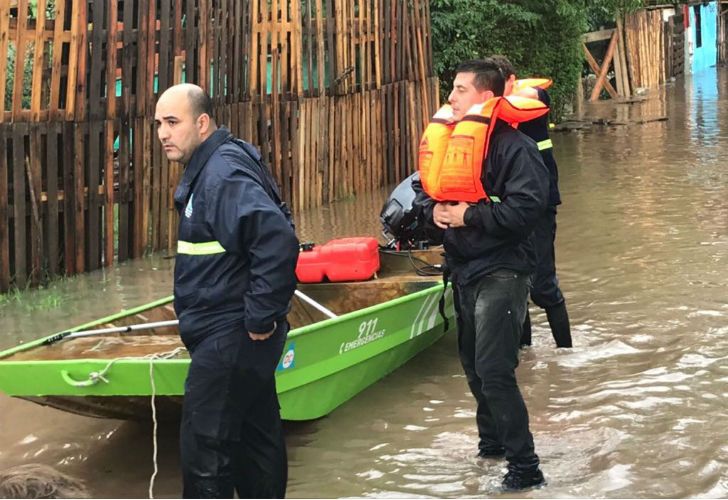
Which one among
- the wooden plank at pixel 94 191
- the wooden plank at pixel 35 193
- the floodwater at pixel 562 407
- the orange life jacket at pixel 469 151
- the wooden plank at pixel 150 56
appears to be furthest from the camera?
the wooden plank at pixel 150 56

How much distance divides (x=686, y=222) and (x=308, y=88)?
15.6 feet

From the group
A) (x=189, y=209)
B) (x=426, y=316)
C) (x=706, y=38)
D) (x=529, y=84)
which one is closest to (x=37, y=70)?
(x=426, y=316)

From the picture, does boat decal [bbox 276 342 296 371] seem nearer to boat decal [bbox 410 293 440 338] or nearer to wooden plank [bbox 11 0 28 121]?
boat decal [bbox 410 293 440 338]

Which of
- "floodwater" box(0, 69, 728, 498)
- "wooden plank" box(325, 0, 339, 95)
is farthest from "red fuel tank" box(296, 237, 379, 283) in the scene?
"wooden plank" box(325, 0, 339, 95)

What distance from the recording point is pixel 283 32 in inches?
498

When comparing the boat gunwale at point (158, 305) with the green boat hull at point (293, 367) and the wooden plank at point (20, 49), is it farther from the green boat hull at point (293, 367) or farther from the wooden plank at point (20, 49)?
the wooden plank at point (20, 49)

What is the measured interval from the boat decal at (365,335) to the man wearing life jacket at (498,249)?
135cm

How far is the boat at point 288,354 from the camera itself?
210 inches

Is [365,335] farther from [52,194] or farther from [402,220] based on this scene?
[52,194]

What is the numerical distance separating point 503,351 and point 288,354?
1.32 m

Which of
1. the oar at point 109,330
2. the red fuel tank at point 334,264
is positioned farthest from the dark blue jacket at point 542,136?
the oar at point 109,330

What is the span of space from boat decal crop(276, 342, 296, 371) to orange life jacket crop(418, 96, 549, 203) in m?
1.19

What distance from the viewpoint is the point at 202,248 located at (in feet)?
14.4

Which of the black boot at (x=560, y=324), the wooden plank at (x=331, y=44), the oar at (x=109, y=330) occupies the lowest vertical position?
the black boot at (x=560, y=324)
